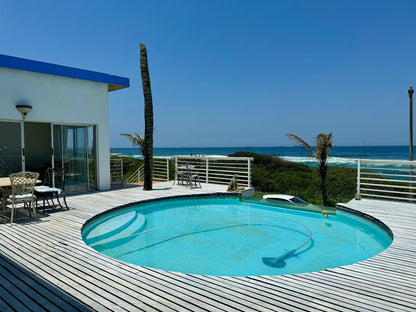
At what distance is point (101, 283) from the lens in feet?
9.03

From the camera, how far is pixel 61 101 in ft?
25.0

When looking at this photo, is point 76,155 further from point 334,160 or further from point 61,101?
point 334,160

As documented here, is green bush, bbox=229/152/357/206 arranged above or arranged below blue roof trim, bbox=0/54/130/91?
below

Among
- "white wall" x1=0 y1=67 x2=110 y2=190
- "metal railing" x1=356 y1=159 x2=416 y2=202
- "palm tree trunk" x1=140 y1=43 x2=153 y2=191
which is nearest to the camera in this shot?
"metal railing" x1=356 y1=159 x2=416 y2=202

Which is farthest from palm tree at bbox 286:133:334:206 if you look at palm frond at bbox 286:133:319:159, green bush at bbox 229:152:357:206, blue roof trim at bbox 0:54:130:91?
blue roof trim at bbox 0:54:130:91

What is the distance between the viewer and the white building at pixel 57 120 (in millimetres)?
6773

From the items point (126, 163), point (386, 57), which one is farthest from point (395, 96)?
point (126, 163)

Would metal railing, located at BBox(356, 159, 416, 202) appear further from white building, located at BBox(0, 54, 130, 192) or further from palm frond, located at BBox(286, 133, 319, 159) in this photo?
white building, located at BBox(0, 54, 130, 192)

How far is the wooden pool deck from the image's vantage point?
233 cm

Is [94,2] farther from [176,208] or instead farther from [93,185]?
[176,208]

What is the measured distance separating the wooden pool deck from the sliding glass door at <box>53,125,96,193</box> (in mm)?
4250

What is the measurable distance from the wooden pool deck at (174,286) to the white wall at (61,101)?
13.7 feet

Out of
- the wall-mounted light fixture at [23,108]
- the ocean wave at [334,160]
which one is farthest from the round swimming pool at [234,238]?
the wall-mounted light fixture at [23,108]

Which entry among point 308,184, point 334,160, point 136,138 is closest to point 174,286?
point 334,160
